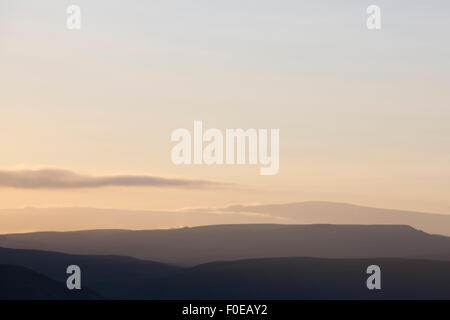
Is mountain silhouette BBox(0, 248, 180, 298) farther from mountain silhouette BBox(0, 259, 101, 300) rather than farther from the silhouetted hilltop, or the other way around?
mountain silhouette BBox(0, 259, 101, 300)

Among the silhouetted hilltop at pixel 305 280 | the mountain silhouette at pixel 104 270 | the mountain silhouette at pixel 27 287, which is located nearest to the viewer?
the mountain silhouette at pixel 27 287

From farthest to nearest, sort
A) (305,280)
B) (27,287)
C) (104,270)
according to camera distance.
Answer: (104,270), (305,280), (27,287)

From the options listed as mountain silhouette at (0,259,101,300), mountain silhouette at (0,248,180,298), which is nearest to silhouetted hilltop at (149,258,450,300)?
mountain silhouette at (0,248,180,298)

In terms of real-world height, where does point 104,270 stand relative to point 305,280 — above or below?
above

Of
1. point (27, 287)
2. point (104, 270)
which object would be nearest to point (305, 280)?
point (104, 270)

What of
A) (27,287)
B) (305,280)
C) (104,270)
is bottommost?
(305,280)

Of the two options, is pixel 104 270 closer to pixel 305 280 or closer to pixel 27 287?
pixel 305 280

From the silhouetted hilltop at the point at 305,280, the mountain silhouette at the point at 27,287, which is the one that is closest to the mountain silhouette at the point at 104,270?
the silhouetted hilltop at the point at 305,280

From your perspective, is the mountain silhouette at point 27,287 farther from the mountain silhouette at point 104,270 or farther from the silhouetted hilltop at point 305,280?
the mountain silhouette at point 104,270

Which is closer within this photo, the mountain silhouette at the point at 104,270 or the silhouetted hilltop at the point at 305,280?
the silhouetted hilltop at the point at 305,280

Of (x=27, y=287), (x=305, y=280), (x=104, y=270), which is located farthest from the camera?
(x=104, y=270)
